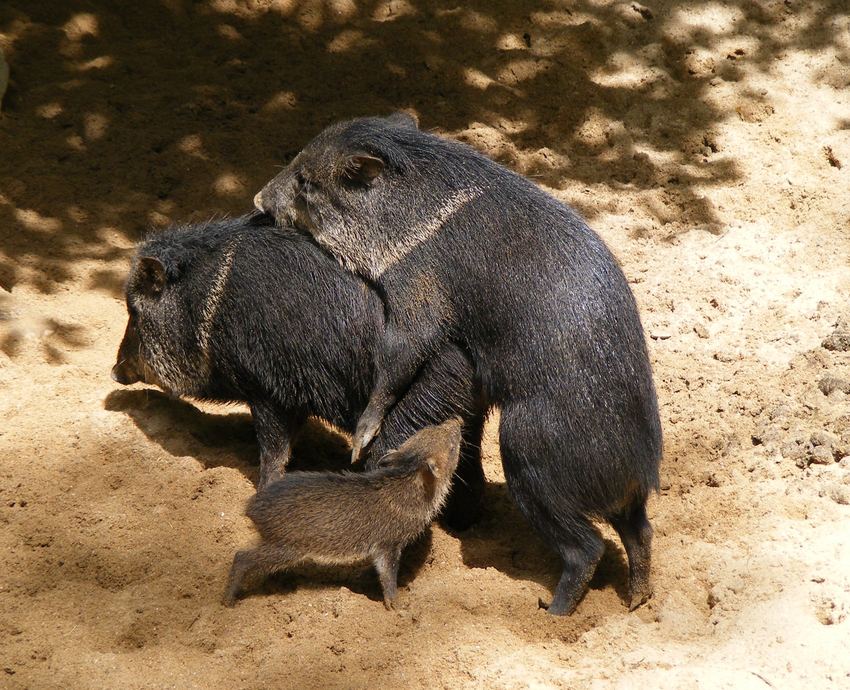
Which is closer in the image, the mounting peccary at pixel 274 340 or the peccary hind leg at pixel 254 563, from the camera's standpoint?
the peccary hind leg at pixel 254 563

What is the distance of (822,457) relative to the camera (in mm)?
4574

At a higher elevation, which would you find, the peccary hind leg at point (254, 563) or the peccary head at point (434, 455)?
the peccary head at point (434, 455)

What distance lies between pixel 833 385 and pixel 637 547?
4.65 feet

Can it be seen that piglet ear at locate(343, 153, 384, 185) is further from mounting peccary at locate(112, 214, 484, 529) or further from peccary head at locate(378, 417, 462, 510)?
peccary head at locate(378, 417, 462, 510)

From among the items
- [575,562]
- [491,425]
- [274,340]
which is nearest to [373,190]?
[274,340]

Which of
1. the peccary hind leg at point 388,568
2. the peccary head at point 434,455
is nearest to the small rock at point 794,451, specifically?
the peccary head at point 434,455

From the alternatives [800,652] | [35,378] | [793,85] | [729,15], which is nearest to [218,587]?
[35,378]

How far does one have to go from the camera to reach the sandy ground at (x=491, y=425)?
12.5ft

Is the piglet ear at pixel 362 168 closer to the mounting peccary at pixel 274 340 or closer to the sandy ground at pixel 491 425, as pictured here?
the mounting peccary at pixel 274 340

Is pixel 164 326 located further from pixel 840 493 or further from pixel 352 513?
pixel 840 493

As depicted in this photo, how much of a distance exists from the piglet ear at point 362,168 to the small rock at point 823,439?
88.0 inches

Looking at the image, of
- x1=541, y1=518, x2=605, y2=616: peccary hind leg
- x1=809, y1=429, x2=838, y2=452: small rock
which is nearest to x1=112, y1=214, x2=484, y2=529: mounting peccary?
x1=541, y1=518, x2=605, y2=616: peccary hind leg

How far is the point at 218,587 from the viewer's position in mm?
4156

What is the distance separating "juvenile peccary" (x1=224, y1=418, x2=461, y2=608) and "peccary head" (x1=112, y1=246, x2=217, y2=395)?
87 cm
